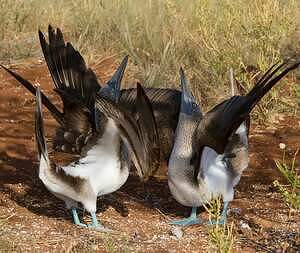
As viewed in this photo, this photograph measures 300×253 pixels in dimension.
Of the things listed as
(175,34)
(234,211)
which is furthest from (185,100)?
(175,34)

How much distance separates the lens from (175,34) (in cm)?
866


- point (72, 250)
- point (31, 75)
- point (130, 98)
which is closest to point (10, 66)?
point (31, 75)

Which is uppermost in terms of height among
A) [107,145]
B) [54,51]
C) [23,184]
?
[54,51]

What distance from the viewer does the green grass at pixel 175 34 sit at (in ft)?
24.6

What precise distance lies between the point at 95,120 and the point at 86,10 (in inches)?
224

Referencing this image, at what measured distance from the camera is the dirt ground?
399 cm

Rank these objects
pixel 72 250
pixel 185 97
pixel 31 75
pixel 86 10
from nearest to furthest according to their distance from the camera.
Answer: pixel 72 250 < pixel 185 97 < pixel 31 75 < pixel 86 10

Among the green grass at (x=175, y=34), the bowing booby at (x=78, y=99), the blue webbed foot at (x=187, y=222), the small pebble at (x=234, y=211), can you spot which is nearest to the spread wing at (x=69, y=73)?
the bowing booby at (x=78, y=99)

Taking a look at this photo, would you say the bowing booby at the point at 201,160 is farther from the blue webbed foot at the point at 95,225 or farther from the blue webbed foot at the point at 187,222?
the blue webbed foot at the point at 95,225

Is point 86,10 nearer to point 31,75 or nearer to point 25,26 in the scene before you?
point 25,26

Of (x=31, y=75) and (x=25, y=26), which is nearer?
(x=31, y=75)

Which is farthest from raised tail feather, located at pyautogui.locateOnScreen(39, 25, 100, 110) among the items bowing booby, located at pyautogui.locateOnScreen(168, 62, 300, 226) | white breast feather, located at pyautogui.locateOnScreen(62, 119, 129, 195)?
bowing booby, located at pyautogui.locateOnScreen(168, 62, 300, 226)

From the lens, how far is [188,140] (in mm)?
4258

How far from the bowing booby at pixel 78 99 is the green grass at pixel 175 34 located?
97.8 inches
